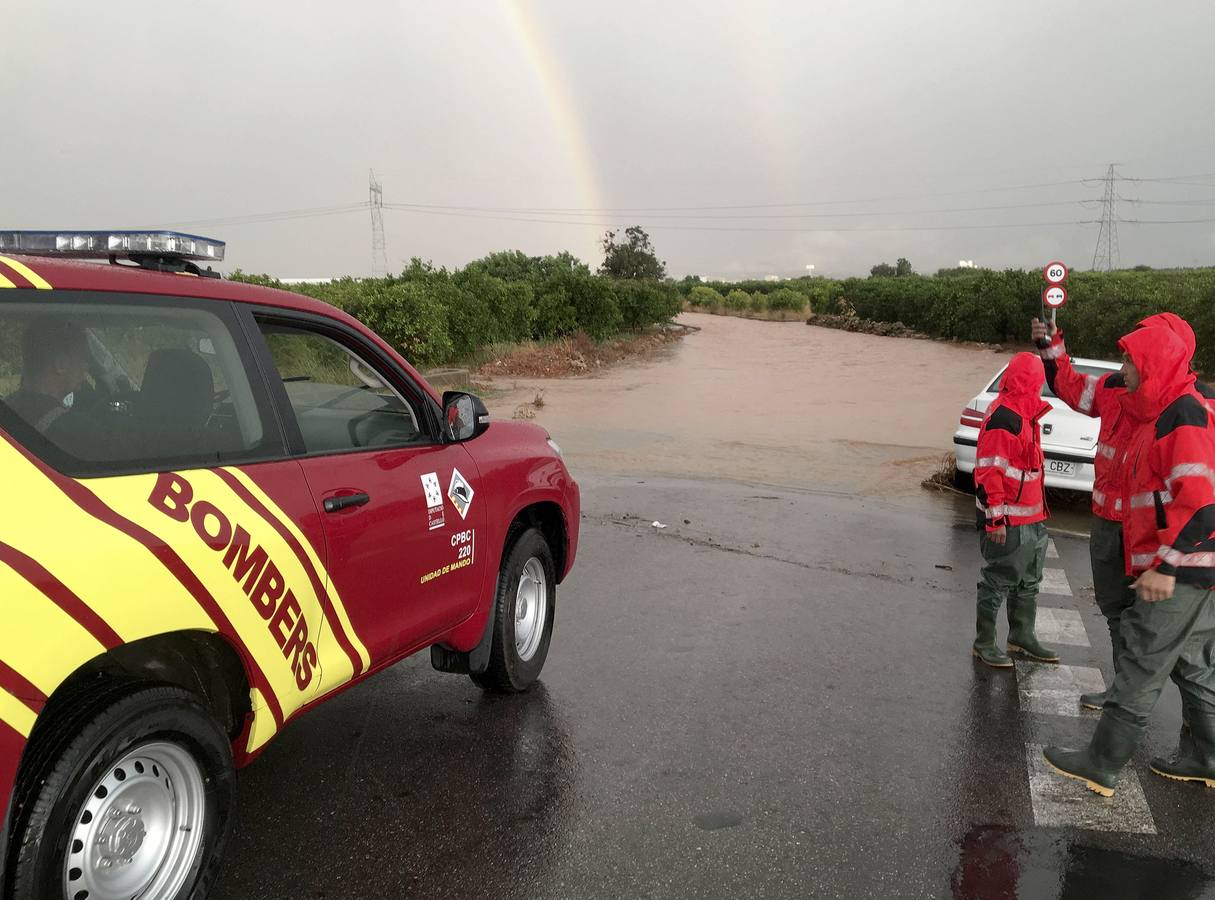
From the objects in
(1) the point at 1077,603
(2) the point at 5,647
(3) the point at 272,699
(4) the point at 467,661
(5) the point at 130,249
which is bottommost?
(1) the point at 1077,603

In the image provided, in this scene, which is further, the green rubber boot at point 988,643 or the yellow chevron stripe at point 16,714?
the green rubber boot at point 988,643

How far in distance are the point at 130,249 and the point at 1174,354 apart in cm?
367

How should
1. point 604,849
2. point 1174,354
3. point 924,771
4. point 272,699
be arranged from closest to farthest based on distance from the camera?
point 272,699
point 604,849
point 1174,354
point 924,771

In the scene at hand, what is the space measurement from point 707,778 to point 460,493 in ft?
4.94

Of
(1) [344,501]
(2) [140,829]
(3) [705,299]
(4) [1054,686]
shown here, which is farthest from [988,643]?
(3) [705,299]

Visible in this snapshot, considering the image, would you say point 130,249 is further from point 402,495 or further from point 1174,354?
point 1174,354

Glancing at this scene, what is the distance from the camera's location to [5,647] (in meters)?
1.89

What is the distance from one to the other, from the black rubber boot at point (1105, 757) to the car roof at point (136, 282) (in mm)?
3450

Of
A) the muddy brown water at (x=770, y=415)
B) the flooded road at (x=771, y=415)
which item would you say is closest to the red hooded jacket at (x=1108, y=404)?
the muddy brown water at (x=770, y=415)

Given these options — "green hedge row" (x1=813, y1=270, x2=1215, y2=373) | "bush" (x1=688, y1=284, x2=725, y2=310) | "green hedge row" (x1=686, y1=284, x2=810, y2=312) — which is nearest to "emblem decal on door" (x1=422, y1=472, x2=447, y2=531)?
"green hedge row" (x1=813, y1=270, x2=1215, y2=373)

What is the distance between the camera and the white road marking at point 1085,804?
3.39 m

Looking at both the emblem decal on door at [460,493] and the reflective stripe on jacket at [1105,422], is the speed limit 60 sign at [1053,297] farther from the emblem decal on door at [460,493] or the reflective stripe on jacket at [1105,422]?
the emblem decal on door at [460,493]

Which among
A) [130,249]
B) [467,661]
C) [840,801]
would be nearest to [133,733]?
[130,249]

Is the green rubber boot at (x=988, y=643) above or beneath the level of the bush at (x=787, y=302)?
beneath
